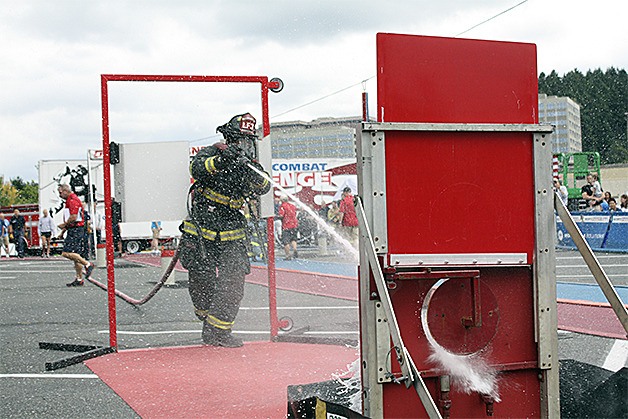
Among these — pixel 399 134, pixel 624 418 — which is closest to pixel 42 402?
pixel 399 134

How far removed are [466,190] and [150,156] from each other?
3775mm

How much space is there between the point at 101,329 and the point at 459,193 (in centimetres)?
544

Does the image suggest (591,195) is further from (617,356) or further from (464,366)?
(464,366)

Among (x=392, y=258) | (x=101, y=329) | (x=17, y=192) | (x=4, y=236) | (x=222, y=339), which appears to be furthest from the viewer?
(x=17, y=192)

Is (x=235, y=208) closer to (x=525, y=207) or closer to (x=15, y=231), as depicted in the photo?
(x=525, y=207)

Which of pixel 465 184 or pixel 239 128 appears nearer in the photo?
pixel 465 184

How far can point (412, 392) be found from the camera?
2740 millimetres

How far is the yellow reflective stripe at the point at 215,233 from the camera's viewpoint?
5.79 meters

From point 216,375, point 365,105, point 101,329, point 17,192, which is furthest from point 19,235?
point 17,192

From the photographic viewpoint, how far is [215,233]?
19.0 feet

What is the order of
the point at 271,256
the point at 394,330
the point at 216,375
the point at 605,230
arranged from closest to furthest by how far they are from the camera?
the point at 394,330 < the point at 216,375 < the point at 271,256 < the point at 605,230

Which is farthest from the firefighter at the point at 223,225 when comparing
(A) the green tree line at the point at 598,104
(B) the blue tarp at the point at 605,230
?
(A) the green tree line at the point at 598,104

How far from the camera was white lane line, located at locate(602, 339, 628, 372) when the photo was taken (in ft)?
16.9

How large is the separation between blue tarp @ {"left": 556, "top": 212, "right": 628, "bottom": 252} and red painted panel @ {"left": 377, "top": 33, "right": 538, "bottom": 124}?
487 inches
